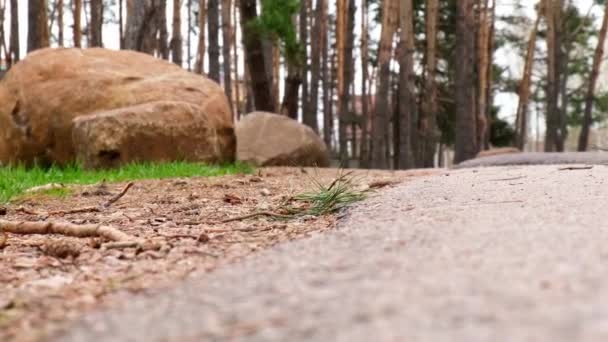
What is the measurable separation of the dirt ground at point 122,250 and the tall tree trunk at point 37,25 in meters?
5.75

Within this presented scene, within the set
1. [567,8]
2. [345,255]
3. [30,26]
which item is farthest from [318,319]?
[567,8]

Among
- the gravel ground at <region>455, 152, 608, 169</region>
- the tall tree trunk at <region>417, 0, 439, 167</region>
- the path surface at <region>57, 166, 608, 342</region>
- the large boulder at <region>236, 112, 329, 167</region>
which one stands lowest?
the path surface at <region>57, 166, 608, 342</region>

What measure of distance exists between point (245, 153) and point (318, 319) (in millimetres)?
7518

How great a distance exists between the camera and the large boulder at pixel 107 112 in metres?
6.12

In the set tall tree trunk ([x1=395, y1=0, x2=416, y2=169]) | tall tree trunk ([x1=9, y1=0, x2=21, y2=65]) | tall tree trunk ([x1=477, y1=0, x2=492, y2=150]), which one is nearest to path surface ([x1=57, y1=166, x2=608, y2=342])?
tall tree trunk ([x1=395, y1=0, x2=416, y2=169])

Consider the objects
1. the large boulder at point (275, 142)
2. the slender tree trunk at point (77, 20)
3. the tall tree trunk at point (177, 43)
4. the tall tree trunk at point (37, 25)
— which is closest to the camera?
the large boulder at point (275, 142)

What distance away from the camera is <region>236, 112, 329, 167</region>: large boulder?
27.3 ft

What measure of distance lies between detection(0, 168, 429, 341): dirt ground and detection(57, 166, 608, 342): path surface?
0.65ft

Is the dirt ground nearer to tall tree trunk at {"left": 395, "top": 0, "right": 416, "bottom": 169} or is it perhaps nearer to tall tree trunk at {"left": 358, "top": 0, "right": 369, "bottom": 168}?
tall tree trunk at {"left": 395, "top": 0, "right": 416, "bottom": 169}

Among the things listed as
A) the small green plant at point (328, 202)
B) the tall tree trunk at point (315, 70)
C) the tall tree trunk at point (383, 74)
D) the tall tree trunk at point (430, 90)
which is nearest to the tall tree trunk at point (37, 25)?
the tall tree trunk at point (383, 74)

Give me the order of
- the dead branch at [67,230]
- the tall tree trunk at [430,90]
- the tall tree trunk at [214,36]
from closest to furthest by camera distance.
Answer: the dead branch at [67,230] < the tall tree trunk at [430,90] < the tall tree trunk at [214,36]

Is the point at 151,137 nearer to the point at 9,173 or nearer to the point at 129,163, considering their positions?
the point at 129,163

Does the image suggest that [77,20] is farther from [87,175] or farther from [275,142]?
[87,175]

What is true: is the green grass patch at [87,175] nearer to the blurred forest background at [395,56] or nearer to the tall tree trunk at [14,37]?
the blurred forest background at [395,56]
